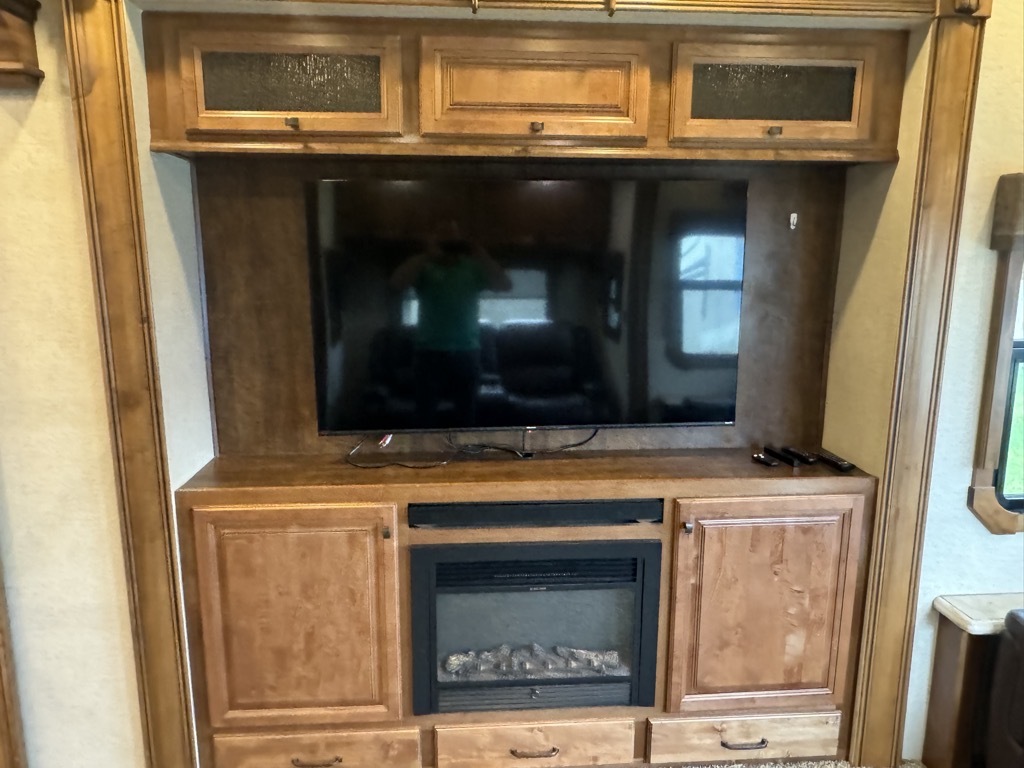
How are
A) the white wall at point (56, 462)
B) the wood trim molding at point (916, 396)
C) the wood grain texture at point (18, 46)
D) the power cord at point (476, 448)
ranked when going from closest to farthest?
1. the wood grain texture at point (18, 46)
2. the white wall at point (56, 462)
3. the wood trim molding at point (916, 396)
4. the power cord at point (476, 448)

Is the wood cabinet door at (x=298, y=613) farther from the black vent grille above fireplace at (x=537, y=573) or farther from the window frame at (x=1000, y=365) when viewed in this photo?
the window frame at (x=1000, y=365)

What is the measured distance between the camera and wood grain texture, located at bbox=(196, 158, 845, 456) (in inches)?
82.0

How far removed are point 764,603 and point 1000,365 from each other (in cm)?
95

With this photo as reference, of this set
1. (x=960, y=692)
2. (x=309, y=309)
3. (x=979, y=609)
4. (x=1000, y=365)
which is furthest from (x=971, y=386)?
(x=309, y=309)

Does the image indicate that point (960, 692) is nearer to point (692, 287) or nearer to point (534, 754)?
point (534, 754)

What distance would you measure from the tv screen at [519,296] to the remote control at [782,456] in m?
0.29

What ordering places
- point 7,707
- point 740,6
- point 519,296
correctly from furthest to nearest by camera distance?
point 519,296 < point 7,707 < point 740,6

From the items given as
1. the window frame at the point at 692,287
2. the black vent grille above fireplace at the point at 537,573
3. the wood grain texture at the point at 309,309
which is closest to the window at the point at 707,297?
the window frame at the point at 692,287

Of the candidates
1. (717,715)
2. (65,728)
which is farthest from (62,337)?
(717,715)

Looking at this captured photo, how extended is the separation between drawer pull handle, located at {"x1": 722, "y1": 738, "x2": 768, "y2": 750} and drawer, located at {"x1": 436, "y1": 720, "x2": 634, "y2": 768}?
294 mm

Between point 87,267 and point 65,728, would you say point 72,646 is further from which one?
point 87,267

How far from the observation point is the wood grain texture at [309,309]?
2.08 meters

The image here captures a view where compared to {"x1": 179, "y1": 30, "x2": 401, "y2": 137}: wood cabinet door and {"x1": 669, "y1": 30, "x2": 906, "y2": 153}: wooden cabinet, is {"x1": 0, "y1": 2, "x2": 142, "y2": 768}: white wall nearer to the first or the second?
{"x1": 179, "y1": 30, "x2": 401, "y2": 137}: wood cabinet door

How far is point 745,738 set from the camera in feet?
6.89
